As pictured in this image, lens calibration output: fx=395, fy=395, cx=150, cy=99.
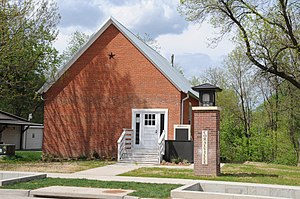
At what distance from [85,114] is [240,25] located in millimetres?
10832

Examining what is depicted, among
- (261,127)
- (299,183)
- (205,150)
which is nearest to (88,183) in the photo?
(205,150)

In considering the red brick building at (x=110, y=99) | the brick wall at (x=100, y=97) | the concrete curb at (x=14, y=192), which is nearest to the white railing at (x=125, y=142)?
the red brick building at (x=110, y=99)

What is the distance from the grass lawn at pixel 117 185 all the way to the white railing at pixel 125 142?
8.40m

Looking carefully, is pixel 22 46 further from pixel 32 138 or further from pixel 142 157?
pixel 32 138

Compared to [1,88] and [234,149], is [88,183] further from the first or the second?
[234,149]

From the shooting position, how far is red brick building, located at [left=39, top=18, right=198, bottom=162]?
73.2ft

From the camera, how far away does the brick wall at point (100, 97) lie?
22.8 metres

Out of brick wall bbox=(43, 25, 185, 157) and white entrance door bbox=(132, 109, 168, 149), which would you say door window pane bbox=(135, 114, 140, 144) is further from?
brick wall bbox=(43, 25, 185, 157)

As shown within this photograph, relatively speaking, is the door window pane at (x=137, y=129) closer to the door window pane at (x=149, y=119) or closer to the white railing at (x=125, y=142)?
the white railing at (x=125, y=142)

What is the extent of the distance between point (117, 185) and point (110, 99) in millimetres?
12213

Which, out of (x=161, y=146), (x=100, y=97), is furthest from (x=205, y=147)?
(x=100, y=97)

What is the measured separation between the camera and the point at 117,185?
11.5 m

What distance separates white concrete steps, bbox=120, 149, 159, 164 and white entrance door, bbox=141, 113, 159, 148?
2.14 ft

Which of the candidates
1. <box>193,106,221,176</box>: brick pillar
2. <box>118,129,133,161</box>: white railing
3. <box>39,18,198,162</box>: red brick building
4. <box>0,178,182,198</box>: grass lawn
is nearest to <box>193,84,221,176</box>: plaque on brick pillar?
<box>193,106,221,176</box>: brick pillar
